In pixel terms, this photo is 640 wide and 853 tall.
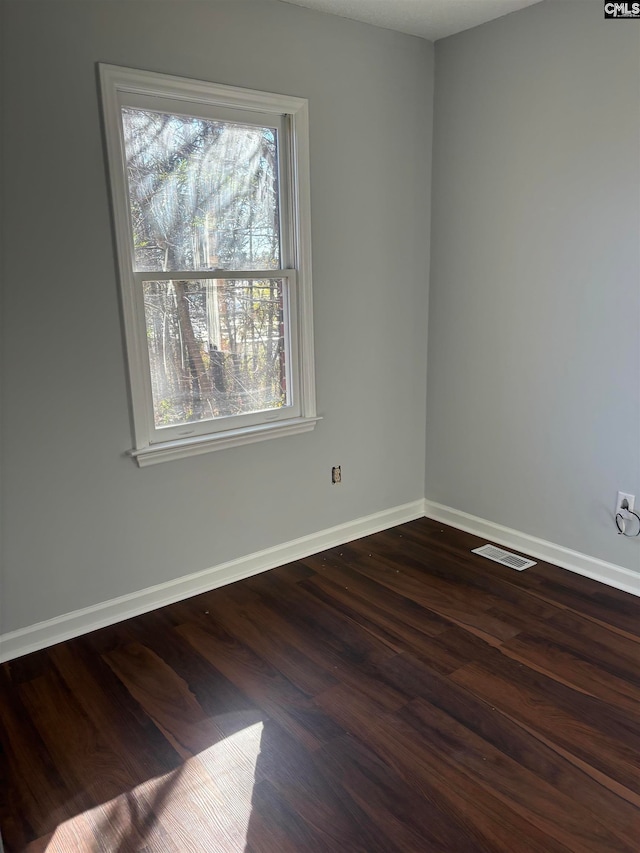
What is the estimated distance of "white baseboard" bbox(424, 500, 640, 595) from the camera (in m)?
2.86

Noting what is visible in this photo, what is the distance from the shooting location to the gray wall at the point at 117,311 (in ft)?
7.30

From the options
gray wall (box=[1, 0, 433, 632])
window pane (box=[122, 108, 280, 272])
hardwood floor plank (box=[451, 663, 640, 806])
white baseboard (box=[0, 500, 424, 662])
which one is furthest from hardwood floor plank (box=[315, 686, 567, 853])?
window pane (box=[122, 108, 280, 272])

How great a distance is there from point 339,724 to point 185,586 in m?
1.08

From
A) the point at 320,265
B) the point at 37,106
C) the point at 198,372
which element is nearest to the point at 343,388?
the point at 320,265

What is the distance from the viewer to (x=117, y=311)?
96.9 inches

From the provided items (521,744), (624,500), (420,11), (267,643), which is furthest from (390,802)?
(420,11)

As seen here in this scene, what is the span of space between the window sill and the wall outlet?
145 centimetres

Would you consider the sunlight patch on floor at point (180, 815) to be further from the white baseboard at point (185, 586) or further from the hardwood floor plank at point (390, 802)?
the white baseboard at point (185, 586)

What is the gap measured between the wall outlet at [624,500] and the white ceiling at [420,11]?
2.20 m

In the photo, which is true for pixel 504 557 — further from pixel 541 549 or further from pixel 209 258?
pixel 209 258

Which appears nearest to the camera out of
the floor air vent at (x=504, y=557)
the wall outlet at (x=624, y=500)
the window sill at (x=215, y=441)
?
the window sill at (x=215, y=441)

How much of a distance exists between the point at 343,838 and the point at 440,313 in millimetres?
2602

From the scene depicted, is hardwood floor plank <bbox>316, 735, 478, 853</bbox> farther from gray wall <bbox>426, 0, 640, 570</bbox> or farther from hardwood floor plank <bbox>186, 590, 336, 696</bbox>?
gray wall <bbox>426, 0, 640, 570</bbox>

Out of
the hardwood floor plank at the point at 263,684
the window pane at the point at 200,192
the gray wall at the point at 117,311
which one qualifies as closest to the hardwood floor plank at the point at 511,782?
the hardwood floor plank at the point at 263,684
